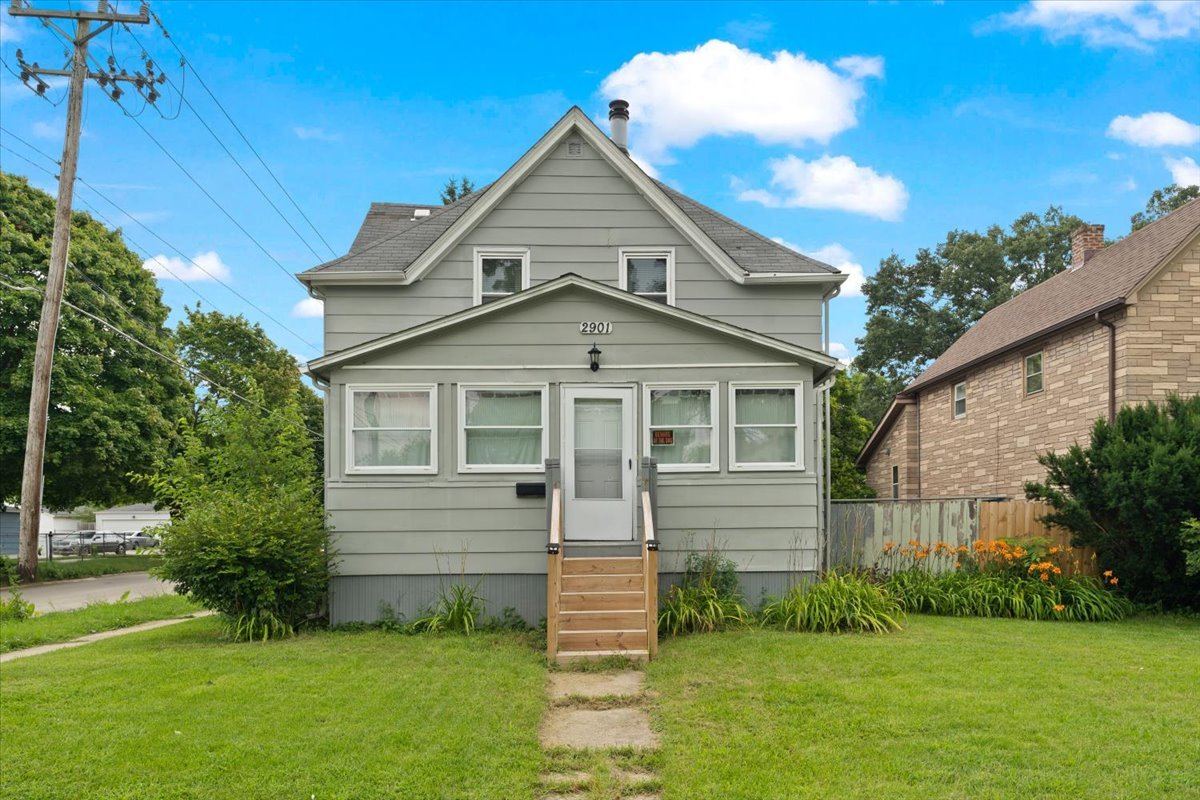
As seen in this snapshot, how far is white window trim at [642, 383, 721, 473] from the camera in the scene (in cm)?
1219

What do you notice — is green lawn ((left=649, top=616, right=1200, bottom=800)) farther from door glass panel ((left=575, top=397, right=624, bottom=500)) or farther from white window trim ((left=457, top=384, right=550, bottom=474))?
white window trim ((left=457, top=384, right=550, bottom=474))

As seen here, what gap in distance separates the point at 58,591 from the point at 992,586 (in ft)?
61.1

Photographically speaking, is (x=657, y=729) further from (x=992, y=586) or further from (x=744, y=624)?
(x=992, y=586)

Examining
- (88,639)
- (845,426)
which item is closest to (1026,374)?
(845,426)

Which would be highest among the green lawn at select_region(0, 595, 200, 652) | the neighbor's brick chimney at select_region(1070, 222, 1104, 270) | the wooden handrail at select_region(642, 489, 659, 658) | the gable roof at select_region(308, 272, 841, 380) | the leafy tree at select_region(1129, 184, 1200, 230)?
the leafy tree at select_region(1129, 184, 1200, 230)

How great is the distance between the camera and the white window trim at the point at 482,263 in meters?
14.4

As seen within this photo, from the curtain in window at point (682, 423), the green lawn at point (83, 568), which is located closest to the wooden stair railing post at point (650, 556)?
the curtain in window at point (682, 423)

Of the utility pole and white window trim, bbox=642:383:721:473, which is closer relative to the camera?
white window trim, bbox=642:383:721:473

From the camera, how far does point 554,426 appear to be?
479 inches

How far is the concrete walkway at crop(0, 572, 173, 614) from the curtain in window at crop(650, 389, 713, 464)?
401 inches

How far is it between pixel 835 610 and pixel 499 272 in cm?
724

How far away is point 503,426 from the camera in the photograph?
40.1 feet

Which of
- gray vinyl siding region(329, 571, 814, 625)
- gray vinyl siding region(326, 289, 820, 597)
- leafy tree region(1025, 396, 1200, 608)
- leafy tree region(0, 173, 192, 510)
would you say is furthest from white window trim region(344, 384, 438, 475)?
leafy tree region(0, 173, 192, 510)

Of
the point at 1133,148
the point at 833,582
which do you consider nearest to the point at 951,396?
Result: the point at 1133,148
